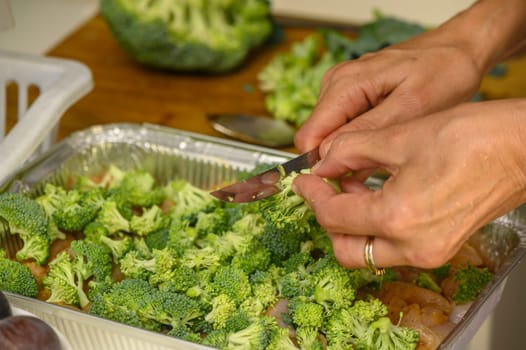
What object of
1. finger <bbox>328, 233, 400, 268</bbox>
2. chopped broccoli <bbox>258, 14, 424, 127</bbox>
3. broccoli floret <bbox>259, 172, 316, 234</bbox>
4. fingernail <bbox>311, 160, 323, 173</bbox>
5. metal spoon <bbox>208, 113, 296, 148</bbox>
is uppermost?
fingernail <bbox>311, 160, 323, 173</bbox>

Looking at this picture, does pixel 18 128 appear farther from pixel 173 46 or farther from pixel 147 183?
pixel 173 46

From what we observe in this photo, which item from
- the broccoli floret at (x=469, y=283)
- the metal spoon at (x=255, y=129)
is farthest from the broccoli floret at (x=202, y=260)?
the metal spoon at (x=255, y=129)

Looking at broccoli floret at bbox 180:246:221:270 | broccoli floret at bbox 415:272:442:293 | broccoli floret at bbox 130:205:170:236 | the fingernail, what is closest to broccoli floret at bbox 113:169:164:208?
broccoli floret at bbox 130:205:170:236

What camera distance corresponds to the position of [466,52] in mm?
1664

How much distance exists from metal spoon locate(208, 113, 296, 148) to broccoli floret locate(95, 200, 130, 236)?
60 cm

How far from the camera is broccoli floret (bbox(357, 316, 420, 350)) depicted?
1.37 metres

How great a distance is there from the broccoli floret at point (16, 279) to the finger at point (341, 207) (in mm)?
539

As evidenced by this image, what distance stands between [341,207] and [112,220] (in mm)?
590

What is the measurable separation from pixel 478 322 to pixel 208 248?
1.69ft

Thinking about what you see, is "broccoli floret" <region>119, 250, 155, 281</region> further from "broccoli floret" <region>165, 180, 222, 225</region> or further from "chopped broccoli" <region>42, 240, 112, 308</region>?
"broccoli floret" <region>165, 180, 222, 225</region>

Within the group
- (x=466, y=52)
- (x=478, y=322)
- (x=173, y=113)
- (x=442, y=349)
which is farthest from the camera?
(x=173, y=113)

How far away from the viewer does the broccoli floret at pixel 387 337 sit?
137 centimetres

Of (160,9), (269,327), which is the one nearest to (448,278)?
(269,327)

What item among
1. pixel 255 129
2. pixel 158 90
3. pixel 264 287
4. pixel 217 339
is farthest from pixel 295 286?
pixel 158 90
